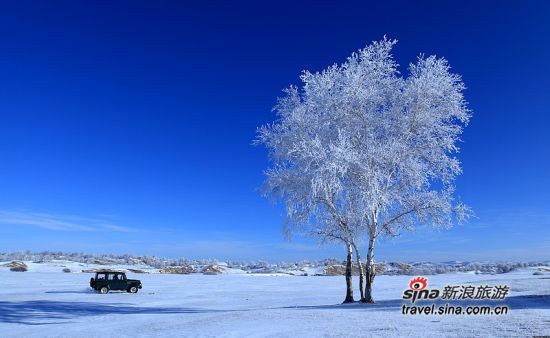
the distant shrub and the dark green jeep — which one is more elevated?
the distant shrub

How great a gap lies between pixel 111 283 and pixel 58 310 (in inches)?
602

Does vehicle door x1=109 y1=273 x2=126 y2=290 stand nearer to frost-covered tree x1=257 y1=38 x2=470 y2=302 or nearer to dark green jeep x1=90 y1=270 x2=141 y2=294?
dark green jeep x1=90 y1=270 x2=141 y2=294

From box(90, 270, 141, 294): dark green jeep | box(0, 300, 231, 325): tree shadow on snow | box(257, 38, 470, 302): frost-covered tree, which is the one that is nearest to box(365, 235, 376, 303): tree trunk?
box(257, 38, 470, 302): frost-covered tree

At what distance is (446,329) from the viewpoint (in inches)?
619

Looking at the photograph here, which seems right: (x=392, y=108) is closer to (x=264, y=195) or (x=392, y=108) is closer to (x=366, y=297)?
(x=264, y=195)

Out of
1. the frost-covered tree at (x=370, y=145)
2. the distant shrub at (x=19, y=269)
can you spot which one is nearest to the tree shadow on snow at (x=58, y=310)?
the frost-covered tree at (x=370, y=145)

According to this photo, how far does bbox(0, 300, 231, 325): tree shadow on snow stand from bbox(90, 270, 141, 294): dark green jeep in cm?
1006

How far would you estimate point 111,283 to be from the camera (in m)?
40.8

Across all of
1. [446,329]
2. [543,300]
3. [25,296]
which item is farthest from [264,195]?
[25,296]

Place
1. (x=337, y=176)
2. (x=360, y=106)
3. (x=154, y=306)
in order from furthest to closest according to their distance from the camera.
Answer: (x=154, y=306) < (x=360, y=106) < (x=337, y=176)

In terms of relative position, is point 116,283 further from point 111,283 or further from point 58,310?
point 58,310

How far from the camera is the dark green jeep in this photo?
40.3m

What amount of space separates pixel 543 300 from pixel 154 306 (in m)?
23.0

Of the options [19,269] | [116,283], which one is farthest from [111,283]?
[19,269]
